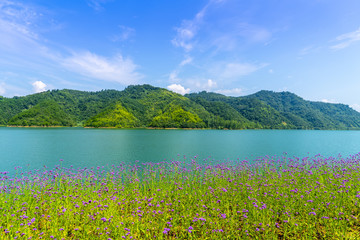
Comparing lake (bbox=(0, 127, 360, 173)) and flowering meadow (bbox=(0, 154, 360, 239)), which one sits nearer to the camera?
flowering meadow (bbox=(0, 154, 360, 239))

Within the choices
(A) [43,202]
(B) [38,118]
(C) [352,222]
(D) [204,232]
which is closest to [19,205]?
(A) [43,202]

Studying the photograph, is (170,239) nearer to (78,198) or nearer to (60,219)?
(60,219)

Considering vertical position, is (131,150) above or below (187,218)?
below

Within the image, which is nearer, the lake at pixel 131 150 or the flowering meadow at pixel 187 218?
the flowering meadow at pixel 187 218

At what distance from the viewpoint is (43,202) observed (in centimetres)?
798

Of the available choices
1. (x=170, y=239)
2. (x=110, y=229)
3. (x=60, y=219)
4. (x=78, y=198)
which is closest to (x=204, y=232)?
(x=170, y=239)

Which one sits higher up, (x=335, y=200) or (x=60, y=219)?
(x=335, y=200)

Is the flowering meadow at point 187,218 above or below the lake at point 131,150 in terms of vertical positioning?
above

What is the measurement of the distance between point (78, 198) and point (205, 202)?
19.7 feet

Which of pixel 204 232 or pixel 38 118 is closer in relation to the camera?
pixel 204 232

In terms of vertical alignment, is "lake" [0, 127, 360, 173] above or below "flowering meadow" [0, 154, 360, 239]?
below

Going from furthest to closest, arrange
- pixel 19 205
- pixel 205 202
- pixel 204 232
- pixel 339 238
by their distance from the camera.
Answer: pixel 205 202, pixel 19 205, pixel 204 232, pixel 339 238

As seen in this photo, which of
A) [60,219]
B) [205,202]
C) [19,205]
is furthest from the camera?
[205,202]

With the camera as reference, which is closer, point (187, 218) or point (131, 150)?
point (187, 218)
